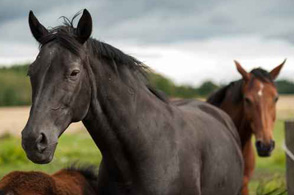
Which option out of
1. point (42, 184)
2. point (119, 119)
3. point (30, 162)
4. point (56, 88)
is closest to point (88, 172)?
point (42, 184)

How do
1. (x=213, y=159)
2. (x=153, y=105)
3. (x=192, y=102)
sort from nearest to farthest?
1. (x=153, y=105)
2. (x=213, y=159)
3. (x=192, y=102)

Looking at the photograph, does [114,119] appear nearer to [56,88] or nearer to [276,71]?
[56,88]

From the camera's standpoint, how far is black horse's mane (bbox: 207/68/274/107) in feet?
23.6

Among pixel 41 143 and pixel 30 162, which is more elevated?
pixel 41 143

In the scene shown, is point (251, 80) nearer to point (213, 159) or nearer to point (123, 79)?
point (213, 159)

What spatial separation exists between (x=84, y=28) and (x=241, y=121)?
421 cm

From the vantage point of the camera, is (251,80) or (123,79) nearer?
(123,79)

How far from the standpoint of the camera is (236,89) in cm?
746

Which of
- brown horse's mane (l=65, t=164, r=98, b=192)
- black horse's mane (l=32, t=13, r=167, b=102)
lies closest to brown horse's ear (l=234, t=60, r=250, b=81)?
brown horse's mane (l=65, t=164, r=98, b=192)

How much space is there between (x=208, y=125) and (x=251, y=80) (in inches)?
91.7

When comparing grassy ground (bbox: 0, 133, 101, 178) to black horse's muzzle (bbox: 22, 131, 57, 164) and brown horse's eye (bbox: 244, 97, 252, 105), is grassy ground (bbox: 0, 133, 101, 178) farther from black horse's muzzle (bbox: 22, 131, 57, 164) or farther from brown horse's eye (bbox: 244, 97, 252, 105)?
black horse's muzzle (bbox: 22, 131, 57, 164)

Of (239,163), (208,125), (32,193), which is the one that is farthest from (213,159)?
(32,193)

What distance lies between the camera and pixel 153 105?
4102 mm

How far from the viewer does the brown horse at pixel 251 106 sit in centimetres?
676
